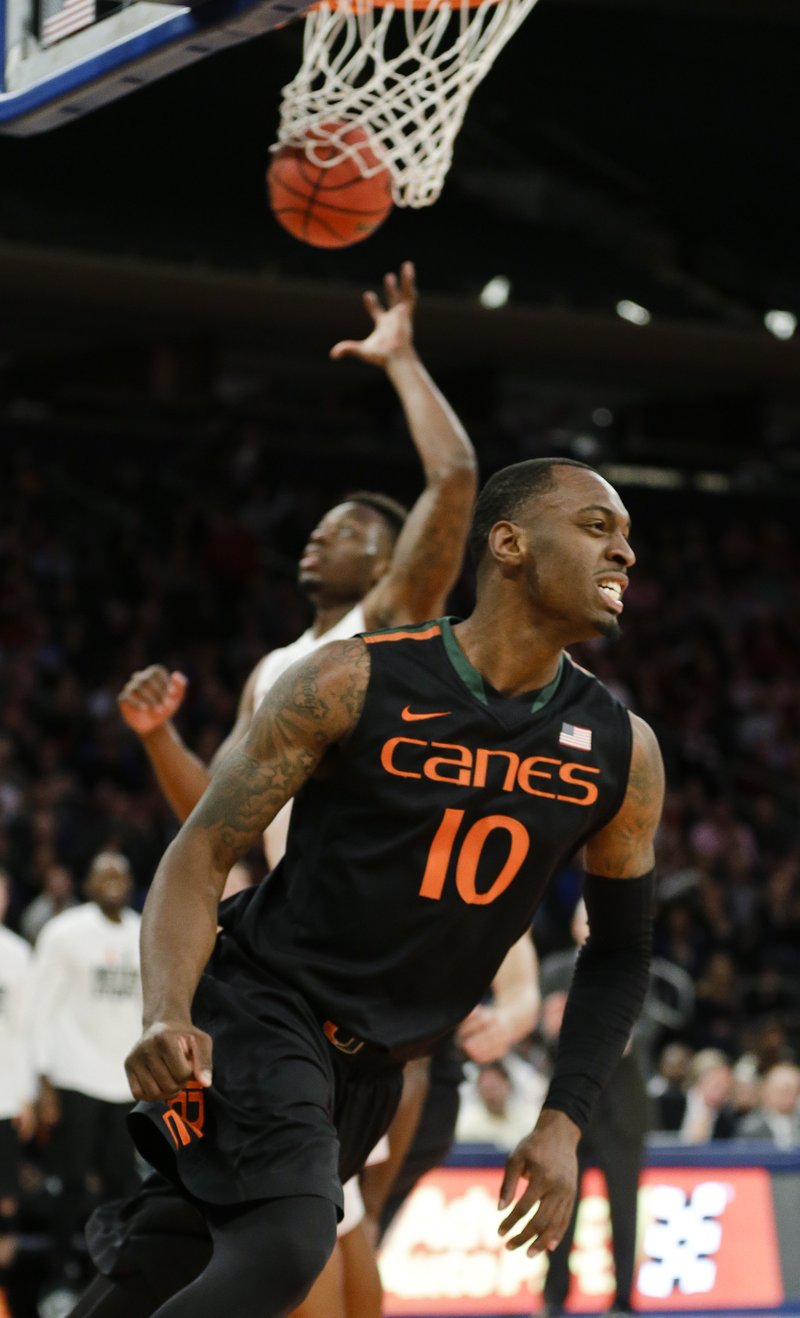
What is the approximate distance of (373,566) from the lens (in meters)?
5.22

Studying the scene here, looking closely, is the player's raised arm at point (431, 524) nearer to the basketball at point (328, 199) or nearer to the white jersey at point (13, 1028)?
the basketball at point (328, 199)

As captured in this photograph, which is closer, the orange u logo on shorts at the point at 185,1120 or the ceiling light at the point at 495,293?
the orange u logo on shorts at the point at 185,1120

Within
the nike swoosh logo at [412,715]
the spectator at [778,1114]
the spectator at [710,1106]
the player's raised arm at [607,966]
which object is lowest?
the spectator at [710,1106]

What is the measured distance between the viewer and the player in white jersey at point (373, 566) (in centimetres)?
480

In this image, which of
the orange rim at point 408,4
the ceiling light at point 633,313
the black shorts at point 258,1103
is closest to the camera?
the black shorts at point 258,1103

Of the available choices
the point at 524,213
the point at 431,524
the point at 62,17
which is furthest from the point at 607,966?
the point at 524,213

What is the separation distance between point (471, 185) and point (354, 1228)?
16015 mm

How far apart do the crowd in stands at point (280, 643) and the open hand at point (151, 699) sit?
5215 mm

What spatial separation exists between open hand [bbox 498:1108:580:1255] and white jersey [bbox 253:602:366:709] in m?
1.79

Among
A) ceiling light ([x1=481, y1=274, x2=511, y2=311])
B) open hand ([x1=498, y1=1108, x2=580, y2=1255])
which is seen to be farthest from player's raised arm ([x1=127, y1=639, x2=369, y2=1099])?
ceiling light ([x1=481, y1=274, x2=511, y2=311])

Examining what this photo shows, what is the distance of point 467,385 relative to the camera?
20.1 metres

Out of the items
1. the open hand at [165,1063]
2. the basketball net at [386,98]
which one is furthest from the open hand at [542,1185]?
the basketball net at [386,98]

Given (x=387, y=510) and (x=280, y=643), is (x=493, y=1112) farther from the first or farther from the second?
(x=280, y=643)

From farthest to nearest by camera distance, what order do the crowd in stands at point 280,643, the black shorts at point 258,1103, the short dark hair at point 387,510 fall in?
the crowd in stands at point 280,643 < the short dark hair at point 387,510 < the black shorts at point 258,1103
